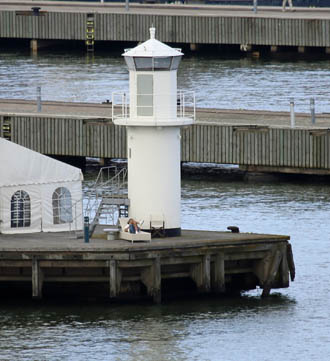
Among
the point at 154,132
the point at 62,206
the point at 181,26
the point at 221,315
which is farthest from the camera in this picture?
the point at 181,26

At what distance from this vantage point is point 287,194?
61.8 meters

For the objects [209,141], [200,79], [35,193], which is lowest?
[209,141]

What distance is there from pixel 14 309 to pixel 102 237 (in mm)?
3058

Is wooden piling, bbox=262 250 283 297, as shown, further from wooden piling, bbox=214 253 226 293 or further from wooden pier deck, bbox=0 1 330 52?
wooden pier deck, bbox=0 1 330 52

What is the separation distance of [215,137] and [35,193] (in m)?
19.3

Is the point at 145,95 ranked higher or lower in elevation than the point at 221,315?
higher

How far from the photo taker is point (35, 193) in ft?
155

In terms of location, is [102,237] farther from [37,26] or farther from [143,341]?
[37,26]

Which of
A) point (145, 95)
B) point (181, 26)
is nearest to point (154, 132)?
point (145, 95)

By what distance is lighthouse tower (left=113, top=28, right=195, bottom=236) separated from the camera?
4594cm

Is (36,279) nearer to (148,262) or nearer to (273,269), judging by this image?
(148,262)

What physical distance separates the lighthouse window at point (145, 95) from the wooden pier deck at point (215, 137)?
1878 centimetres

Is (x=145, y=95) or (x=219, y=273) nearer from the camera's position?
(x=219, y=273)

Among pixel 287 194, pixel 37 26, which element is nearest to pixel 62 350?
pixel 287 194
